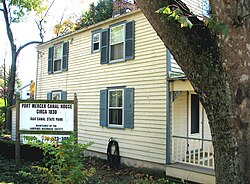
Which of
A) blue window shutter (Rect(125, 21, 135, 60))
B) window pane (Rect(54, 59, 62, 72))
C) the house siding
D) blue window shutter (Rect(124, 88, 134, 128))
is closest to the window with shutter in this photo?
the house siding

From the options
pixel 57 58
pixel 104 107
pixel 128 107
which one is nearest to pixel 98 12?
pixel 57 58

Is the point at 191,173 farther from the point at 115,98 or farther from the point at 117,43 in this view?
the point at 117,43

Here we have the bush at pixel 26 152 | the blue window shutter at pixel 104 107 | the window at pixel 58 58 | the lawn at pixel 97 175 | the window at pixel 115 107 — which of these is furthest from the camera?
the window at pixel 58 58

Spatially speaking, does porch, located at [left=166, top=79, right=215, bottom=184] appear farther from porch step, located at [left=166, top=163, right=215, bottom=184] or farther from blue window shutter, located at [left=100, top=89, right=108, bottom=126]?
blue window shutter, located at [left=100, top=89, right=108, bottom=126]

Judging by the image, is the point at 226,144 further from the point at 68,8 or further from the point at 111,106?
the point at 68,8

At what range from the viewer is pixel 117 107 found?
10945 mm

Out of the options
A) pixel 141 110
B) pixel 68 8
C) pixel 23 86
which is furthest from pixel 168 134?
pixel 23 86

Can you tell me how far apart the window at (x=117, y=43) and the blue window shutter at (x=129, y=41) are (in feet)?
1.16

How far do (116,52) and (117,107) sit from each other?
7.36ft

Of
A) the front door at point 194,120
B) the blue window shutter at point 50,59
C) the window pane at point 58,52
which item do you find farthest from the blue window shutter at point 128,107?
the blue window shutter at point 50,59

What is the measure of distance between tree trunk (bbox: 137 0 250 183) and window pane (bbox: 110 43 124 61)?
785 centimetres

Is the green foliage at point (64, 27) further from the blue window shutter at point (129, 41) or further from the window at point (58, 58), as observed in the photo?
the blue window shutter at point (129, 41)

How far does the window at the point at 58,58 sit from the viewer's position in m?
14.1

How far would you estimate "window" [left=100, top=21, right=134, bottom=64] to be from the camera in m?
10.5
